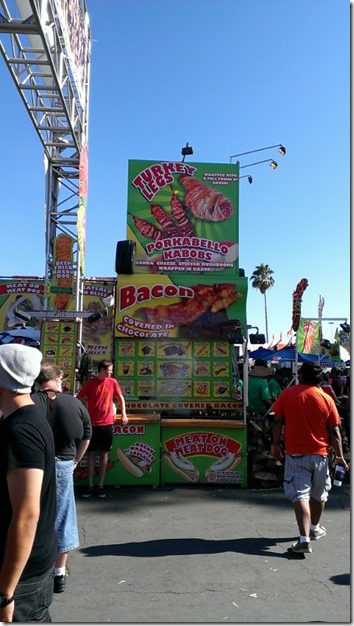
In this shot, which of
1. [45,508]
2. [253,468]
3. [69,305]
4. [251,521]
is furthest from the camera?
[69,305]

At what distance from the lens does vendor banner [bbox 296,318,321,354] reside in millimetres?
9013

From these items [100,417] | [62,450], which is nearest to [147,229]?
[100,417]

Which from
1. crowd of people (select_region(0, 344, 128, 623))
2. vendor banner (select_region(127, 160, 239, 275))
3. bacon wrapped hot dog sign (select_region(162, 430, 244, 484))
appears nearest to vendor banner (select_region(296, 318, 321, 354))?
vendor banner (select_region(127, 160, 239, 275))

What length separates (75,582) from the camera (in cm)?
440

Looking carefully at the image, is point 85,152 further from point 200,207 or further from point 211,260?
point 211,260

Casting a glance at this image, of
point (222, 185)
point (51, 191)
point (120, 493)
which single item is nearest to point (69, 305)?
point (51, 191)

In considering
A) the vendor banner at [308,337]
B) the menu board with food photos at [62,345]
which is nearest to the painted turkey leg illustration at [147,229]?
the menu board with food photos at [62,345]

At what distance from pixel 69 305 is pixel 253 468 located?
525cm

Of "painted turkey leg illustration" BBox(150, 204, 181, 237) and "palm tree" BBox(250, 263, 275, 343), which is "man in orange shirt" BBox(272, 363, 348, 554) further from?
"palm tree" BBox(250, 263, 275, 343)

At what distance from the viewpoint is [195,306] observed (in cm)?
879

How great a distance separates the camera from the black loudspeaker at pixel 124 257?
344 inches

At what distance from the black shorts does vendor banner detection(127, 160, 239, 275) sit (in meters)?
3.05

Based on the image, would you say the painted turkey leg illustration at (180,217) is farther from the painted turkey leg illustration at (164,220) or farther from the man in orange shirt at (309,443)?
the man in orange shirt at (309,443)

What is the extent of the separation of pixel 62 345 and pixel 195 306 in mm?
2216
